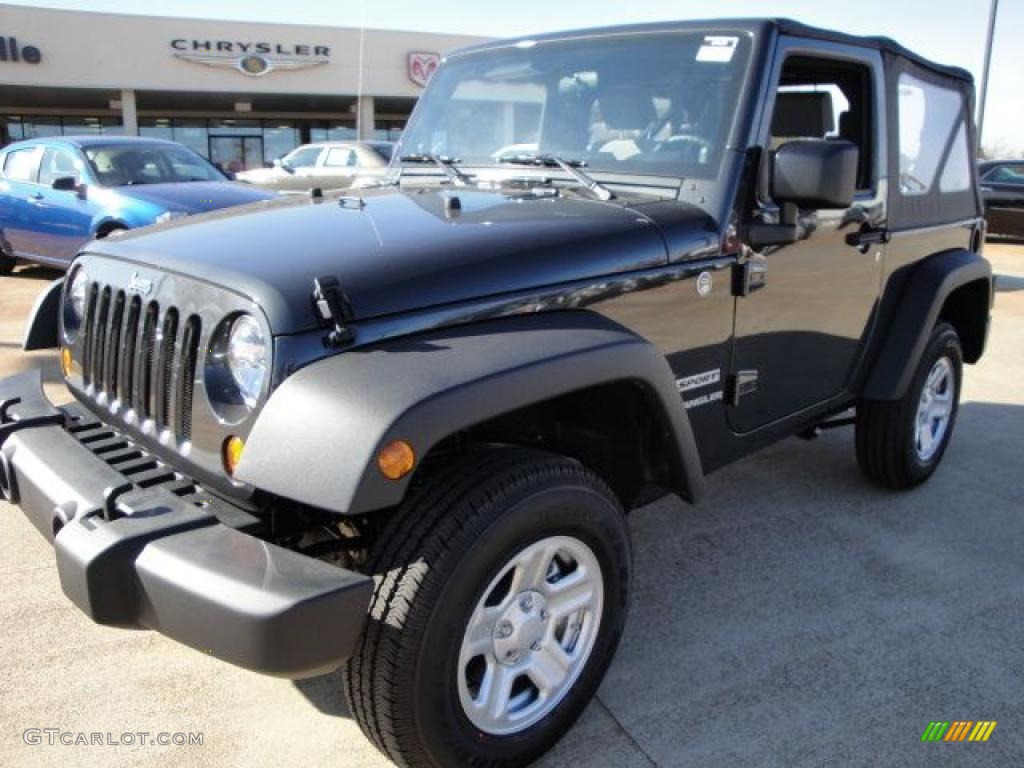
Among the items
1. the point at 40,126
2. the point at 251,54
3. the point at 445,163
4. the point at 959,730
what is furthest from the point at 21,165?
the point at 40,126

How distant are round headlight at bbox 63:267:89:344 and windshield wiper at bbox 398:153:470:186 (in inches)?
53.3

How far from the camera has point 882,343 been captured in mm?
3820

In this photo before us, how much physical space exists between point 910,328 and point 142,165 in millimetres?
7645

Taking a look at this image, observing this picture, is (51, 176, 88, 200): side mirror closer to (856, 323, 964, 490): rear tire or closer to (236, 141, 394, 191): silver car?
(236, 141, 394, 191): silver car

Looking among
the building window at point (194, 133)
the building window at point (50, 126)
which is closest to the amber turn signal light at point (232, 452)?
the building window at point (50, 126)

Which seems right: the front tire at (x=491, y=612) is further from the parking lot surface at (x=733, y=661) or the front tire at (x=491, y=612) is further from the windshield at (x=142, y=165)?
the windshield at (x=142, y=165)

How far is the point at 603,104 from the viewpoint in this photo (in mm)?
3154

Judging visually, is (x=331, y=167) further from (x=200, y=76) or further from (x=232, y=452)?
(x=200, y=76)

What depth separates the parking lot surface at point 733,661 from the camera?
2.43 meters

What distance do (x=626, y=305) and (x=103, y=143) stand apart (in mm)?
8096

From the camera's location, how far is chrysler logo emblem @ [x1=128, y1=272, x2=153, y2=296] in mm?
2398

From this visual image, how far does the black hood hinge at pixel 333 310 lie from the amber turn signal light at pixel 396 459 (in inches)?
13.8

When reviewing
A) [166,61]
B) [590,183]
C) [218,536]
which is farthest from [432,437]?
[166,61]

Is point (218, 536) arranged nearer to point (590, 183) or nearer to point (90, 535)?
point (90, 535)
